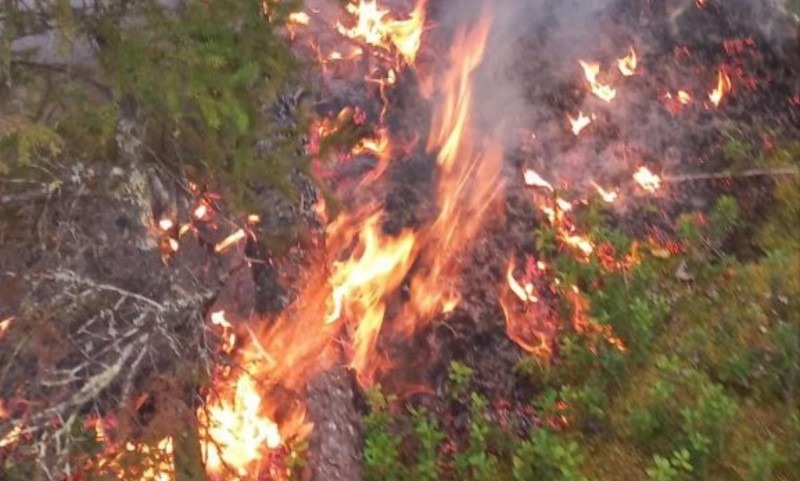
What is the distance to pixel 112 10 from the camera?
4.04 m

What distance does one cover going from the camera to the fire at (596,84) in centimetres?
829

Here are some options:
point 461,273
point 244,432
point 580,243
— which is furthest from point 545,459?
point 244,432

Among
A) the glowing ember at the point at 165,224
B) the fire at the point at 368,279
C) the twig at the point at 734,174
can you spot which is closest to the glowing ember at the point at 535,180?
the twig at the point at 734,174

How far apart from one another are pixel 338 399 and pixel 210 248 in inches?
61.7

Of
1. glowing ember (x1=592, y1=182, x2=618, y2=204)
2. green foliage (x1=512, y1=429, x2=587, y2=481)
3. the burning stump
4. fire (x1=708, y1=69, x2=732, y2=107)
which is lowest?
the burning stump

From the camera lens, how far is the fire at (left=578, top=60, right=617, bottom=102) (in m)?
8.29

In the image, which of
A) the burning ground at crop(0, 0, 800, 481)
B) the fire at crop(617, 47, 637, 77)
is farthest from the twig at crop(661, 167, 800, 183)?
the fire at crop(617, 47, 637, 77)

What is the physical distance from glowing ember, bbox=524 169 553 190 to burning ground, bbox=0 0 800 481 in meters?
0.04

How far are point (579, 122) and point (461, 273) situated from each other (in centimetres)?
207

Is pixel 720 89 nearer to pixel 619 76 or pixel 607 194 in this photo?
pixel 619 76

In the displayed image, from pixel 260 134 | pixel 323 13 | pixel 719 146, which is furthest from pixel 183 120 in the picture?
pixel 719 146

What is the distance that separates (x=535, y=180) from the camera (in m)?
7.88

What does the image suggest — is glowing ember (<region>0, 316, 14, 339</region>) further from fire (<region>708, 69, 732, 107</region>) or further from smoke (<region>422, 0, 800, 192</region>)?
fire (<region>708, 69, 732, 107</region>)

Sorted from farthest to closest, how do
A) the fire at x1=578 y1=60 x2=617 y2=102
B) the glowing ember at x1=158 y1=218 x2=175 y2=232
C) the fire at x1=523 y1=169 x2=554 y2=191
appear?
1. the fire at x1=578 y1=60 x2=617 y2=102
2. the fire at x1=523 y1=169 x2=554 y2=191
3. the glowing ember at x1=158 y1=218 x2=175 y2=232
